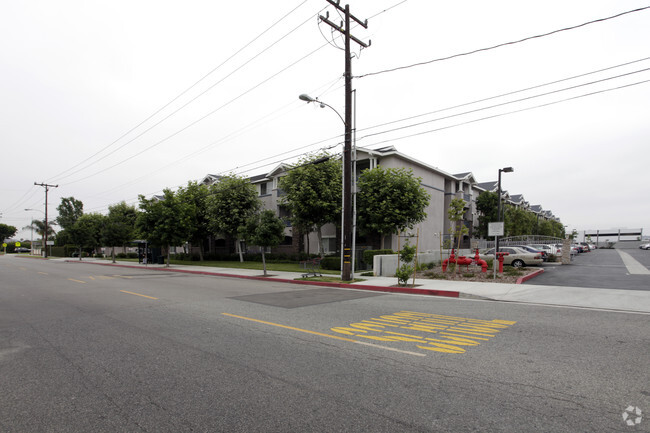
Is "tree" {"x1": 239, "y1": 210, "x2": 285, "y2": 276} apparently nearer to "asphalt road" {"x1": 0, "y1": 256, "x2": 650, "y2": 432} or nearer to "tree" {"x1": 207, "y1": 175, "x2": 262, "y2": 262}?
"tree" {"x1": 207, "y1": 175, "x2": 262, "y2": 262}

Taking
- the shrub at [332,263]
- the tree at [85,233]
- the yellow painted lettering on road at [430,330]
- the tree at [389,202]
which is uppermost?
the tree at [389,202]

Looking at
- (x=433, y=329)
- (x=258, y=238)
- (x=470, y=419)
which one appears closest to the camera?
(x=470, y=419)

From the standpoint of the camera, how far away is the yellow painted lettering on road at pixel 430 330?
18.9ft

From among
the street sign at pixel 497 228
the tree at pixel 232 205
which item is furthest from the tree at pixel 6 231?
the street sign at pixel 497 228

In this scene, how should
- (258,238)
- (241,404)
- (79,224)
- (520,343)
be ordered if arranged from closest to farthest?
1. (241,404)
2. (520,343)
3. (258,238)
4. (79,224)

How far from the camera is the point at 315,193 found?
26.9 meters

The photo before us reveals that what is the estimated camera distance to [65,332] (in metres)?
6.79

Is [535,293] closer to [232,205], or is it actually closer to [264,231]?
[264,231]

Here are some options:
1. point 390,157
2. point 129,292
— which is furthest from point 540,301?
point 390,157

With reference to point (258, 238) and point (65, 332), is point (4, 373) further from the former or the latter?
point (258, 238)

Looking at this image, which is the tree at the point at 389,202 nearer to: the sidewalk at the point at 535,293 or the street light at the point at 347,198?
the street light at the point at 347,198

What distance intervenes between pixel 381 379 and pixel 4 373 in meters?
4.96

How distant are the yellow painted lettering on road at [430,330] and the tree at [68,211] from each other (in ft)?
312

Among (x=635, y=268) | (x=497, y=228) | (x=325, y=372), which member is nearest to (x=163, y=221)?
(x=497, y=228)
